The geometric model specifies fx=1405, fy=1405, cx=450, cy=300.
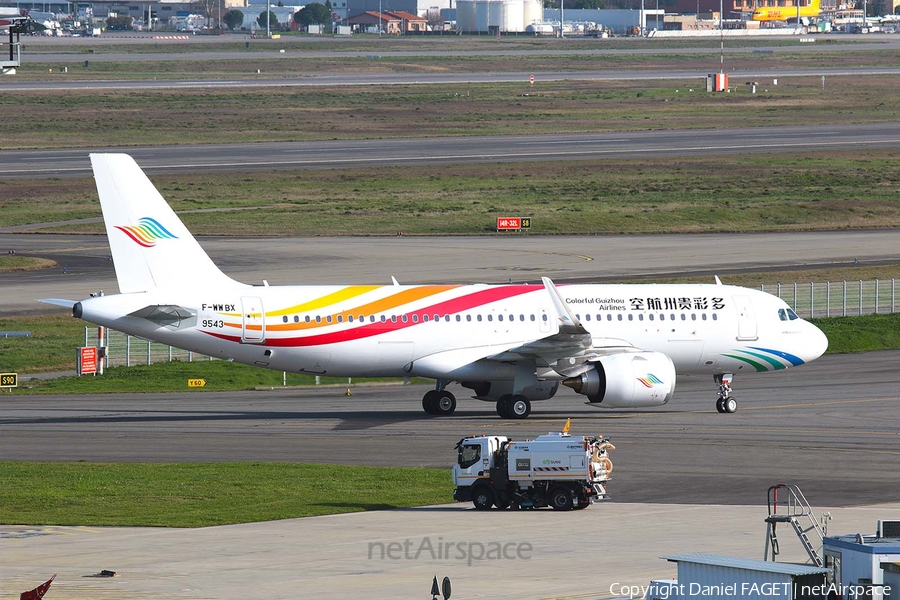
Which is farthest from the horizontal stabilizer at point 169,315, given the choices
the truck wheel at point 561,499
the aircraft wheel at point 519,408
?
the truck wheel at point 561,499

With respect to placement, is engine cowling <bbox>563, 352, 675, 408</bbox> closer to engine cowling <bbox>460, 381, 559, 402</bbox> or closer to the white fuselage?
the white fuselage

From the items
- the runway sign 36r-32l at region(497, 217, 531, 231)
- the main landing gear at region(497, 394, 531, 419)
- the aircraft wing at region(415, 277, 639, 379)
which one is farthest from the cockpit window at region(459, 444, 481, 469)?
the runway sign 36r-32l at region(497, 217, 531, 231)

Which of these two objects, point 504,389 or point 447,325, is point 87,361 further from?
point 504,389

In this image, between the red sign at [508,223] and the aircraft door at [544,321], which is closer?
the aircraft door at [544,321]

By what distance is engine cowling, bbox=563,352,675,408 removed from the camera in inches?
1906

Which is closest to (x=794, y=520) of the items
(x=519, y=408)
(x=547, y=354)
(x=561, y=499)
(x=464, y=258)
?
(x=561, y=499)

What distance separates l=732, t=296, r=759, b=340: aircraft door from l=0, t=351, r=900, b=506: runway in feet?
9.41

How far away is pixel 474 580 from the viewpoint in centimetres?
2811

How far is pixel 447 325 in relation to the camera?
5050 cm

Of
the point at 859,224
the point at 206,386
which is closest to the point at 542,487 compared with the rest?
the point at 206,386

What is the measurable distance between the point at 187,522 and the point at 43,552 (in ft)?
14.2

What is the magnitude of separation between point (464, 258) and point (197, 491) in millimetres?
48821

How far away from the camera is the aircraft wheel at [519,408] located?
50281 mm

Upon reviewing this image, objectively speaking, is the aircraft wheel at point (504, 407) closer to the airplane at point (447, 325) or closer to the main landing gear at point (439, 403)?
the airplane at point (447, 325)
